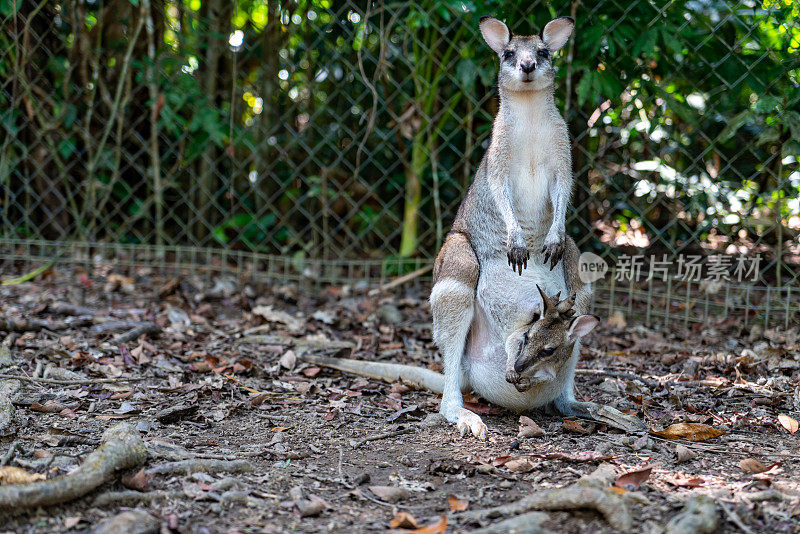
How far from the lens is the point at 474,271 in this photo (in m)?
4.03

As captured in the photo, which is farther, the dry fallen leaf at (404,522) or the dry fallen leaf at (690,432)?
the dry fallen leaf at (690,432)

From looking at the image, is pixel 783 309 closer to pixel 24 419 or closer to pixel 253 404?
pixel 253 404

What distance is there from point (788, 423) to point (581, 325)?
1.10 m

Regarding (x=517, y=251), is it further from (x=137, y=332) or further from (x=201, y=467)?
(x=137, y=332)

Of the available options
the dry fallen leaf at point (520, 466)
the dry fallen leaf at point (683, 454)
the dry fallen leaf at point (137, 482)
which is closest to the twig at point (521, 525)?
the dry fallen leaf at point (520, 466)

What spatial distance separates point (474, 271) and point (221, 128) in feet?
11.4

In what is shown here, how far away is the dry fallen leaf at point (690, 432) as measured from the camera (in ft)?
11.7

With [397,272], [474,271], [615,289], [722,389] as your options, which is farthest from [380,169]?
[722,389]

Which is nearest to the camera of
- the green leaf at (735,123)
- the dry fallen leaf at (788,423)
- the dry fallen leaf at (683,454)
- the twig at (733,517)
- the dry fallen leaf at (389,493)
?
the twig at (733,517)

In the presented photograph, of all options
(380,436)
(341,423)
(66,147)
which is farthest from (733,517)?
(66,147)

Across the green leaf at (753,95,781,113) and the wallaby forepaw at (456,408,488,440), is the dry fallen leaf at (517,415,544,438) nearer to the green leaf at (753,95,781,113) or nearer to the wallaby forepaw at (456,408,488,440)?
the wallaby forepaw at (456,408,488,440)

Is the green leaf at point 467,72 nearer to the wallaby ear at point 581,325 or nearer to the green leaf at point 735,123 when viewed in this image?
the green leaf at point 735,123

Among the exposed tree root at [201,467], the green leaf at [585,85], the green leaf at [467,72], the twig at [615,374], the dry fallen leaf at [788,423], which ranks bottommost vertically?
the exposed tree root at [201,467]

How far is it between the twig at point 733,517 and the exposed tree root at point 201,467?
1.76 metres
